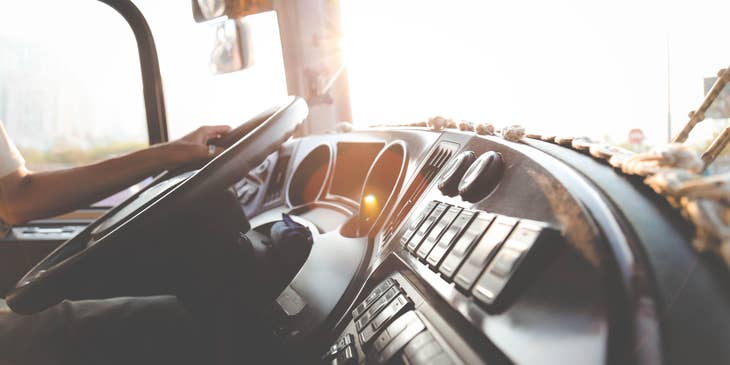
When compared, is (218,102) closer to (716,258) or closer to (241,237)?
(241,237)

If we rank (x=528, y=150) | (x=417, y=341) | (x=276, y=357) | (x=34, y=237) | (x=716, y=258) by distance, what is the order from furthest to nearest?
(x=34, y=237), (x=276, y=357), (x=528, y=150), (x=417, y=341), (x=716, y=258)

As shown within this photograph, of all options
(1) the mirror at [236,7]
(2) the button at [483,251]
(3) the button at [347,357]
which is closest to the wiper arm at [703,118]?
(2) the button at [483,251]

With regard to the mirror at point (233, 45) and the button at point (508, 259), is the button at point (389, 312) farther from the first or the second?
the mirror at point (233, 45)

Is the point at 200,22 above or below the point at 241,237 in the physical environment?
above

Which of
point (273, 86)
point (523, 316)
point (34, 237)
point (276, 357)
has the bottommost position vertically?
point (34, 237)

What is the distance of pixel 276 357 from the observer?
2.65ft

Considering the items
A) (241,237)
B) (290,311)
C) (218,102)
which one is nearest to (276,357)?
(290,311)

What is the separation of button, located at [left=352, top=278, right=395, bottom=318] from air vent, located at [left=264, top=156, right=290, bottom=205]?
3.10 ft

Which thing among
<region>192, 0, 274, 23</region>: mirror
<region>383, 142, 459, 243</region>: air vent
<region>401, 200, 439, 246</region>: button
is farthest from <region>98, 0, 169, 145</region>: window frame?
<region>401, 200, 439, 246</region>: button

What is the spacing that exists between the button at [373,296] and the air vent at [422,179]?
144 mm

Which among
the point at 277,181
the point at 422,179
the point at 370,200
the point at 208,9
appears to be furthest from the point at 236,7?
the point at 422,179

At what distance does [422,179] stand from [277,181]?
0.93 m

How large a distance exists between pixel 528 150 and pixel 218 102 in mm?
2327

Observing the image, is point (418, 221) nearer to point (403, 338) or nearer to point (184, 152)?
point (403, 338)
